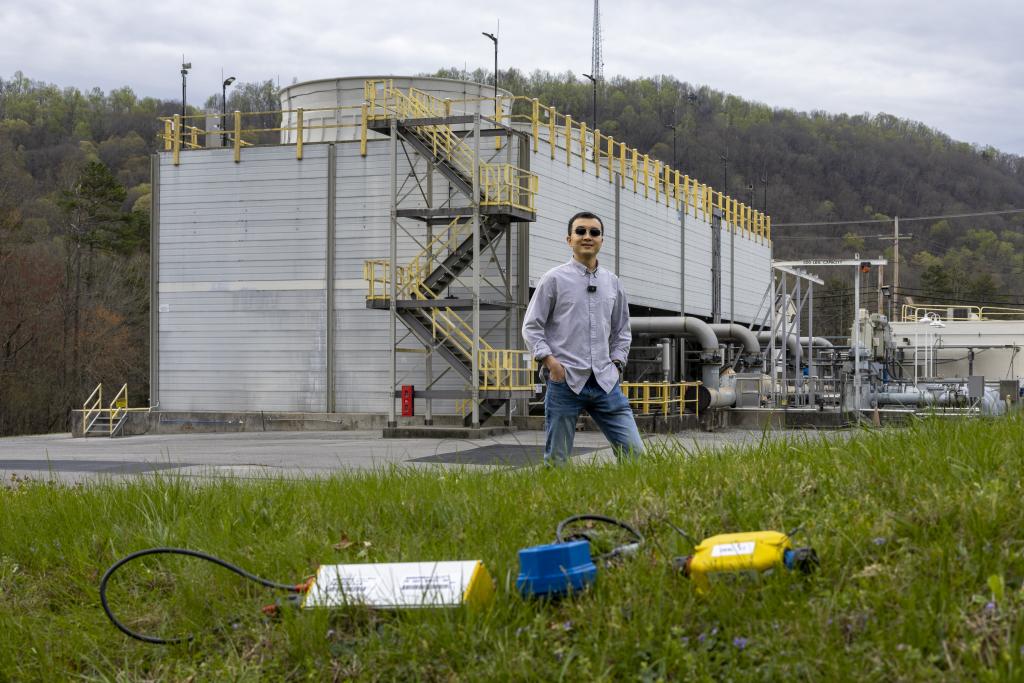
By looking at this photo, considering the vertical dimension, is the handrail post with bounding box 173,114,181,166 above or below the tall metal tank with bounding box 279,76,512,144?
below

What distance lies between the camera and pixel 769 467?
17.9ft

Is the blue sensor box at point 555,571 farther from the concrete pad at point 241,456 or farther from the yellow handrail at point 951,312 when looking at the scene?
the yellow handrail at point 951,312

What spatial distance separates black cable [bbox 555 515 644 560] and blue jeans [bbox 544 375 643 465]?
10.3 feet

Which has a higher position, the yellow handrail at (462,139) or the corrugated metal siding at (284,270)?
the yellow handrail at (462,139)

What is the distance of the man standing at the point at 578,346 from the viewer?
7.98 metres

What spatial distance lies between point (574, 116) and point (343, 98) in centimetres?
4716

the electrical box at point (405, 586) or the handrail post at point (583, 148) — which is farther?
the handrail post at point (583, 148)

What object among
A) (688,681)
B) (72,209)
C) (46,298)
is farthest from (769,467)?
(72,209)

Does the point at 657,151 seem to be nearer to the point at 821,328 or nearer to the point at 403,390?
the point at 821,328

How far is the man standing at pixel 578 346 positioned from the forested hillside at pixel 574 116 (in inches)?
1826

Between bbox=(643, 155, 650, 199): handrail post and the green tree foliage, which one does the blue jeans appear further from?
the green tree foliage

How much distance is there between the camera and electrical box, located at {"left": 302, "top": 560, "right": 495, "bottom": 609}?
4.08 metres

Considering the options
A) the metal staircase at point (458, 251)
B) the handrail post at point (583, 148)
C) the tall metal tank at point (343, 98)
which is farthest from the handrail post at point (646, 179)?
the metal staircase at point (458, 251)

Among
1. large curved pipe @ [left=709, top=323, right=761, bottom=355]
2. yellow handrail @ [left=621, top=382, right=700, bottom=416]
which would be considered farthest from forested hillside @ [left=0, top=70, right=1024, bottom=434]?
yellow handrail @ [left=621, top=382, right=700, bottom=416]
